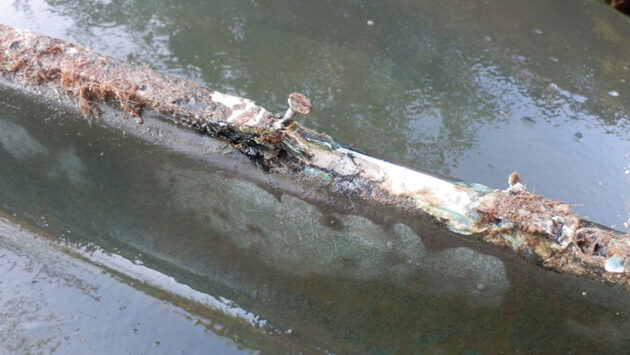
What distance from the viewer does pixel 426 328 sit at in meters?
1.53

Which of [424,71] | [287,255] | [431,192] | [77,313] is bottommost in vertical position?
[77,313]

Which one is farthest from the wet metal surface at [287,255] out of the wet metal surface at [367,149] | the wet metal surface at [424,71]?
the wet metal surface at [424,71]

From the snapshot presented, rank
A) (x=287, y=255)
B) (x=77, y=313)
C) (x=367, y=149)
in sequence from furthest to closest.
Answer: (x=367, y=149), (x=77, y=313), (x=287, y=255)

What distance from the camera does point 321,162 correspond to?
1.34 meters

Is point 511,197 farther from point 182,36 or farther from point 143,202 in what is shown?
point 182,36

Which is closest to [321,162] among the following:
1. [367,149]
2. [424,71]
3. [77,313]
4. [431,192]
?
[431,192]

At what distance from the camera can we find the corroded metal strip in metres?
1.21

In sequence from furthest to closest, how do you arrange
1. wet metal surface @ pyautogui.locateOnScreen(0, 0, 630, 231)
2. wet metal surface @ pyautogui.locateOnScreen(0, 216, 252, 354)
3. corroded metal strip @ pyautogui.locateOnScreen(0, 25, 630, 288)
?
wet metal surface @ pyautogui.locateOnScreen(0, 0, 630, 231) < wet metal surface @ pyautogui.locateOnScreen(0, 216, 252, 354) < corroded metal strip @ pyautogui.locateOnScreen(0, 25, 630, 288)

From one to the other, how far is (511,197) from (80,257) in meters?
1.71

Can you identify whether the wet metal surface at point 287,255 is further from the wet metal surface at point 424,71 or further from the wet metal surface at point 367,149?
the wet metal surface at point 424,71

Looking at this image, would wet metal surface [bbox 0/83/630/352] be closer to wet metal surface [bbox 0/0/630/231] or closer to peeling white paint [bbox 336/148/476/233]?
peeling white paint [bbox 336/148/476/233]

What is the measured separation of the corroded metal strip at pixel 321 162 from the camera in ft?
3.97

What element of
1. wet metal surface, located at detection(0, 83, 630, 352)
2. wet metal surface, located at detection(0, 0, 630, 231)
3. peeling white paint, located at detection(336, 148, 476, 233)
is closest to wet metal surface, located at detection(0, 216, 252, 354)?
wet metal surface, located at detection(0, 83, 630, 352)

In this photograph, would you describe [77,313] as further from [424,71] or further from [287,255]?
[424,71]
